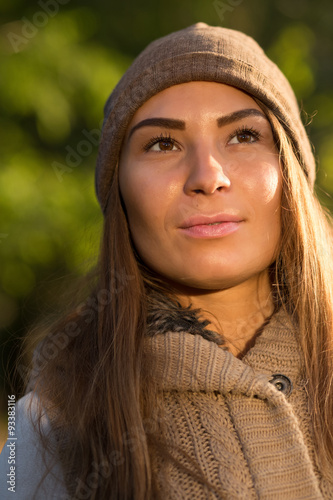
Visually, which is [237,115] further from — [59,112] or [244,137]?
[59,112]

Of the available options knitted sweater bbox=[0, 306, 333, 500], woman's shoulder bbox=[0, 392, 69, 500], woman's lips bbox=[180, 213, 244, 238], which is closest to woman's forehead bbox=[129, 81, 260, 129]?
woman's lips bbox=[180, 213, 244, 238]

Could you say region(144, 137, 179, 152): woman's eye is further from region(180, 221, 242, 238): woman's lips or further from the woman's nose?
region(180, 221, 242, 238): woman's lips

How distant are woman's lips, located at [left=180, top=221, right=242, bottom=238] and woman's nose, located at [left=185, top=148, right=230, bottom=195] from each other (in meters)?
0.11

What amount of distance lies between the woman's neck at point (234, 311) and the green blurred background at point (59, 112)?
4.30 feet

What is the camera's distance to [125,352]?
1984mm

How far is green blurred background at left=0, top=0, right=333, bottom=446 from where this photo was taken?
12.8ft

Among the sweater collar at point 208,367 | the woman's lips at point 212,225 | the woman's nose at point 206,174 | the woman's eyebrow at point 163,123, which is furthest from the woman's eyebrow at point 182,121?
the sweater collar at point 208,367

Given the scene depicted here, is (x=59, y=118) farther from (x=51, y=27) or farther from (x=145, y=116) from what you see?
(x=145, y=116)

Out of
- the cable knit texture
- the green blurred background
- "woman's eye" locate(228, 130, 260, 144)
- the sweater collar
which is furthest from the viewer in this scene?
the green blurred background

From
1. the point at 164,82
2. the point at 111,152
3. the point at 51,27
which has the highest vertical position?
the point at 51,27

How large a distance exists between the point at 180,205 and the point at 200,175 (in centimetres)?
12

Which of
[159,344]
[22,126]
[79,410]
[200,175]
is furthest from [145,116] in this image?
[22,126]

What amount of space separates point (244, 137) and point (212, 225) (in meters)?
0.36

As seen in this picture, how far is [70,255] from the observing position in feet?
13.3
